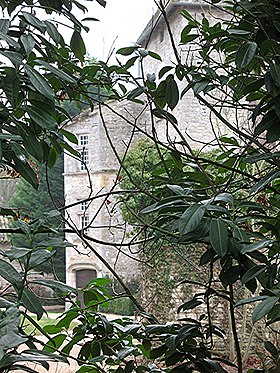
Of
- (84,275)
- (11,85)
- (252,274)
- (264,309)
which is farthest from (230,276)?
(84,275)

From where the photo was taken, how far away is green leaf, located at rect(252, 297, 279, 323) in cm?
55

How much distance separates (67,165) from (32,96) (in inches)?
365

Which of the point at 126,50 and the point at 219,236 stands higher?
the point at 126,50

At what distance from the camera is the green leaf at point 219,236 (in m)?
0.61

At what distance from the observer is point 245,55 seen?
0.73 metres

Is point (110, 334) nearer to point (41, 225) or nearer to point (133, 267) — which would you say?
point (41, 225)

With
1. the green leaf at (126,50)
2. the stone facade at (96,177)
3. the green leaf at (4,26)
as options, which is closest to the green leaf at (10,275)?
the green leaf at (4,26)

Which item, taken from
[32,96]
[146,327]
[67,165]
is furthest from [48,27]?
[67,165]

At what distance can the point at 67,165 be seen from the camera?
9922 millimetres

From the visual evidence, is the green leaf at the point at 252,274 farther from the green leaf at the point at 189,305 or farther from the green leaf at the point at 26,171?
the green leaf at the point at 26,171

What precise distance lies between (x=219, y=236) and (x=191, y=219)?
0.05m

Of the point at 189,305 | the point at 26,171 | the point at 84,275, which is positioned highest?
the point at 26,171

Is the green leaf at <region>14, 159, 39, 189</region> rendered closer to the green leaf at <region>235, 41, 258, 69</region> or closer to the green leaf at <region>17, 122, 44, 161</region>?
the green leaf at <region>17, 122, 44, 161</region>

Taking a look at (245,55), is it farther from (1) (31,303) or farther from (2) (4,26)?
(1) (31,303)
